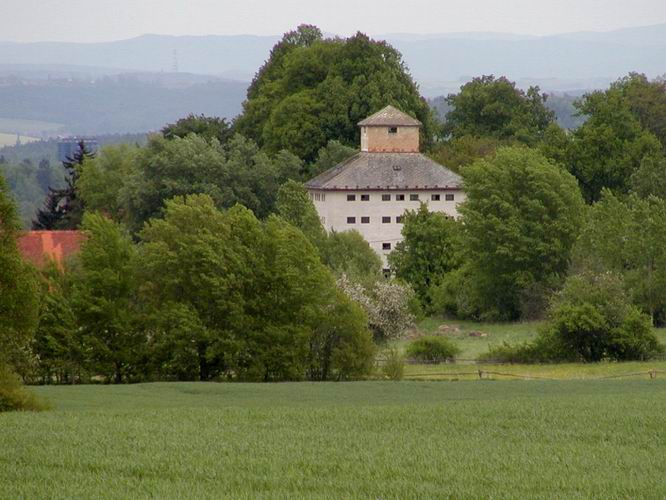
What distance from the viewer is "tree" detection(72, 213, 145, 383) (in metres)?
58.0

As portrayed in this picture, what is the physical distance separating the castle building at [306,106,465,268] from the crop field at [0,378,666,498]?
192ft

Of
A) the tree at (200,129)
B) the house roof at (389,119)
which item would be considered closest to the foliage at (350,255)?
the house roof at (389,119)

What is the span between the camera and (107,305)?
→ 58250 millimetres

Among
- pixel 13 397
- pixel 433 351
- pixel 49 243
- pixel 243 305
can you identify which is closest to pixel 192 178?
pixel 49 243

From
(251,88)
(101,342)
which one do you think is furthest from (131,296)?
(251,88)

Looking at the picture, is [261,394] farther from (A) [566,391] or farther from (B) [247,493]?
(B) [247,493]

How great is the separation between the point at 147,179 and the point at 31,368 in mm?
38029

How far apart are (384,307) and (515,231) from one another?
13726 millimetres

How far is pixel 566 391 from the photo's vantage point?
4438cm

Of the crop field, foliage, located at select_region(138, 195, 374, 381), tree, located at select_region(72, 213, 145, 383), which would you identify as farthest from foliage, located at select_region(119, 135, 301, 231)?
the crop field

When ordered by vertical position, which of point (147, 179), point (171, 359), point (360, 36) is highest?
point (360, 36)

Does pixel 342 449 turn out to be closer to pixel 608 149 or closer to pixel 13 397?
pixel 13 397

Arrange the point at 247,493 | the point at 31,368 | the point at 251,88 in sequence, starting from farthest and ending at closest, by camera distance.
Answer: the point at 251,88 → the point at 31,368 → the point at 247,493

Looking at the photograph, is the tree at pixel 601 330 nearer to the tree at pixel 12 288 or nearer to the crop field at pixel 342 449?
the crop field at pixel 342 449
